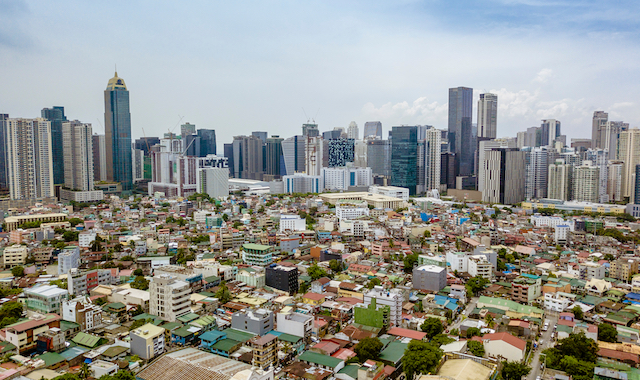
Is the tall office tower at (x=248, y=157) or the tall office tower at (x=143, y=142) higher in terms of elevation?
the tall office tower at (x=143, y=142)

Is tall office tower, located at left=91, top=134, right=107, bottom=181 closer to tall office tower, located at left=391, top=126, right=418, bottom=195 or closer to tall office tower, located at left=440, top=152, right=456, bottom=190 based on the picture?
tall office tower, located at left=391, top=126, right=418, bottom=195

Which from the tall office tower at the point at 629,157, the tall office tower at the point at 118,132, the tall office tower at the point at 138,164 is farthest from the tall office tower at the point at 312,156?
the tall office tower at the point at 629,157

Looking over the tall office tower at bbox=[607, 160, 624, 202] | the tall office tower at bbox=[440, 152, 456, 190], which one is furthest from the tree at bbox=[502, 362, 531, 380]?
the tall office tower at bbox=[440, 152, 456, 190]

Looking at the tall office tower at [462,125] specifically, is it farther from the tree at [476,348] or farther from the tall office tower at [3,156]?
the tree at [476,348]

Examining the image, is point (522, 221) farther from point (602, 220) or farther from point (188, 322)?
point (188, 322)

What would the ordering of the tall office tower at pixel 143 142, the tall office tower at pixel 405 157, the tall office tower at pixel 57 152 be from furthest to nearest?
the tall office tower at pixel 143 142 < the tall office tower at pixel 405 157 < the tall office tower at pixel 57 152

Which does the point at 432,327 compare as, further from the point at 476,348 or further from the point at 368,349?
the point at 368,349

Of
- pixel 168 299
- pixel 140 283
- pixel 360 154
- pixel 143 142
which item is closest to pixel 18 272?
pixel 140 283
